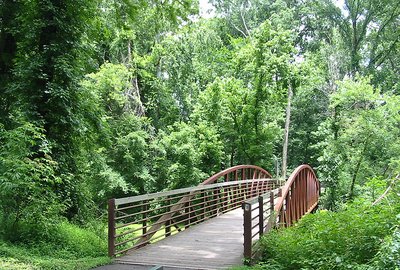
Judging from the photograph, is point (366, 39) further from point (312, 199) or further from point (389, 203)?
point (389, 203)

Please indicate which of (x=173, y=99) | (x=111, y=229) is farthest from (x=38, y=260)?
(x=173, y=99)

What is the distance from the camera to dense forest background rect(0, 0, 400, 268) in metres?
6.89

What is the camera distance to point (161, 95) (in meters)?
20.0

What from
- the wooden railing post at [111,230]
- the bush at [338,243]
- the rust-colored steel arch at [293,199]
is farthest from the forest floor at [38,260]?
the rust-colored steel arch at [293,199]

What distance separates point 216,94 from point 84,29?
12255mm

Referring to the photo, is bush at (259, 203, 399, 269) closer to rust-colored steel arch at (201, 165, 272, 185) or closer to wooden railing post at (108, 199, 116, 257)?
wooden railing post at (108, 199, 116, 257)

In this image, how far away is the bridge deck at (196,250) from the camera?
5215 mm

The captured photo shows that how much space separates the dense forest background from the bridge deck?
1.51 m

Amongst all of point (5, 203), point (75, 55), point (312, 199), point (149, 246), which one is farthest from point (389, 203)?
point (312, 199)

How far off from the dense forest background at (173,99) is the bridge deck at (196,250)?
1.51 m

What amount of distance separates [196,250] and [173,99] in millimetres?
15513

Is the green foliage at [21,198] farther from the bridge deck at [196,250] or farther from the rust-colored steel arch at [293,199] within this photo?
the rust-colored steel arch at [293,199]

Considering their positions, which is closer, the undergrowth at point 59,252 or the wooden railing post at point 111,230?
the undergrowth at point 59,252

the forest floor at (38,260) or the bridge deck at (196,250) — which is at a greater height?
the forest floor at (38,260)
